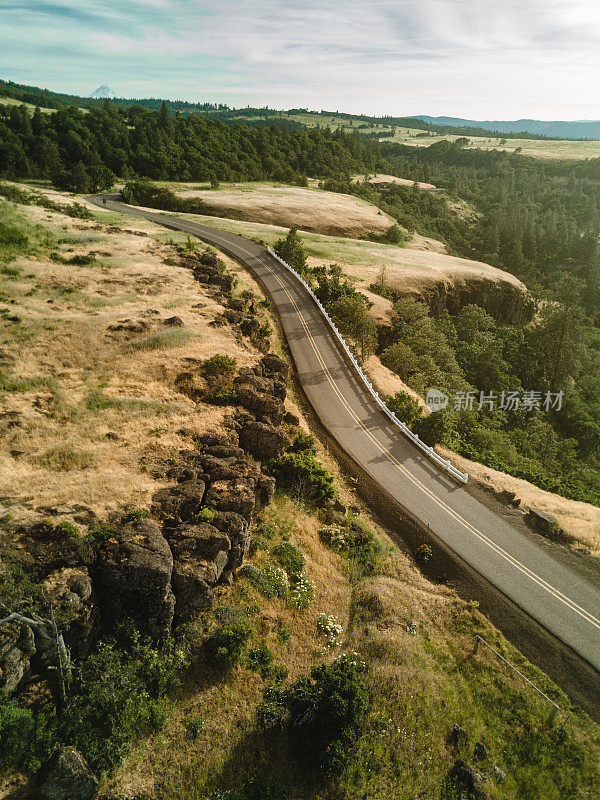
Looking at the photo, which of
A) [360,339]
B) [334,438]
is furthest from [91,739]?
[360,339]

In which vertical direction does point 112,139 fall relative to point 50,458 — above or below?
above

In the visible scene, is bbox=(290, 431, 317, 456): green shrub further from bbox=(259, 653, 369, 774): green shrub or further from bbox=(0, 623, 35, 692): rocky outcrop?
bbox=(0, 623, 35, 692): rocky outcrop

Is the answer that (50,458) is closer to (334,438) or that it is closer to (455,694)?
(334,438)

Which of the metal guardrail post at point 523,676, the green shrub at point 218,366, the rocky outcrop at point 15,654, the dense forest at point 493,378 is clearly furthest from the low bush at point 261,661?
the dense forest at point 493,378

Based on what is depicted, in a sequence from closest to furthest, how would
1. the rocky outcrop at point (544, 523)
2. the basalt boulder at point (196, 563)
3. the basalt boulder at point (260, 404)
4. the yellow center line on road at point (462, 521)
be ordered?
1. the basalt boulder at point (196, 563)
2. the yellow center line on road at point (462, 521)
3. the rocky outcrop at point (544, 523)
4. the basalt boulder at point (260, 404)

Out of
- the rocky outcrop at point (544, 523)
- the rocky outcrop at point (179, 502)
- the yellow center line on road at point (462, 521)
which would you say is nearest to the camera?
the rocky outcrop at point (179, 502)

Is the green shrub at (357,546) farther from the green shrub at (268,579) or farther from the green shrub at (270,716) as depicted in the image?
the green shrub at (270,716)

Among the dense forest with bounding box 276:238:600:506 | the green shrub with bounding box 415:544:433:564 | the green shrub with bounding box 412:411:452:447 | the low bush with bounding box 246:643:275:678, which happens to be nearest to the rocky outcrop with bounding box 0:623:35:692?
the low bush with bounding box 246:643:275:678
